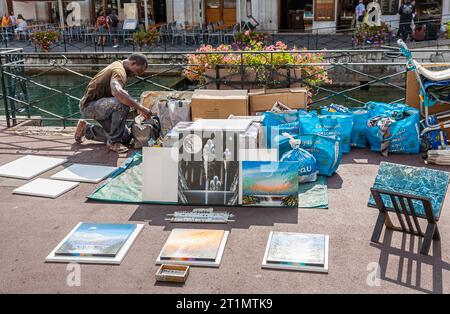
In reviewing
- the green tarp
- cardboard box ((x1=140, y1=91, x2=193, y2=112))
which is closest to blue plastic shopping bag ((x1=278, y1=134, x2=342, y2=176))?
the green tarp

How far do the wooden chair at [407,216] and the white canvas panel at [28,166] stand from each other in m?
3.80

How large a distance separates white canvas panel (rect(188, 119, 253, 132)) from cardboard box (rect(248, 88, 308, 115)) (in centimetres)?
128

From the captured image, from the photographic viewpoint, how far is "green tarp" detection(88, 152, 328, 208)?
532 centimetres

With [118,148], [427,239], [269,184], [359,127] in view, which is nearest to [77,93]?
[118,148]

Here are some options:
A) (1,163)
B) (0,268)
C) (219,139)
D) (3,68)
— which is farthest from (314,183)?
(3,68)

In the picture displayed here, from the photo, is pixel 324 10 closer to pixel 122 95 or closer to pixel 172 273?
pixel 122 95

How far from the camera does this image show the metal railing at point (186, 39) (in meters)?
20.5

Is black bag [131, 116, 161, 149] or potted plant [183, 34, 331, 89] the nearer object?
black bag [131, 116, 161, 149]

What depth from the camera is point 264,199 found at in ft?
17.0

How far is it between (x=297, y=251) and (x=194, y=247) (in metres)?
0.81

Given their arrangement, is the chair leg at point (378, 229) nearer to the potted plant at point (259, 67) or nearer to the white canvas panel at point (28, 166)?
the potted plant at point (259, 67)

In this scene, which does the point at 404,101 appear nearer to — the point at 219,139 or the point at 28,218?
the point at 219,139

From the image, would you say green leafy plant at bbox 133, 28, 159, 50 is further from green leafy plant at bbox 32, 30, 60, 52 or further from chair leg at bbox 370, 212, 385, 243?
chair leg at bbox 370, 212, 385, 243
